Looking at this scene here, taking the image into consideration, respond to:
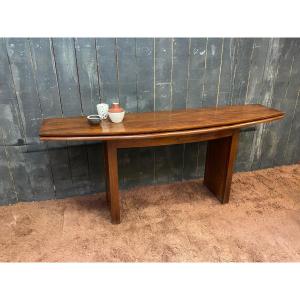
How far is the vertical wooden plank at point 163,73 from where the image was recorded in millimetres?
2021

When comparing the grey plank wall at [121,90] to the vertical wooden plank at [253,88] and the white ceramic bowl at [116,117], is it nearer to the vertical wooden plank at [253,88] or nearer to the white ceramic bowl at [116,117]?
the vertical wooden plank at [253,88]

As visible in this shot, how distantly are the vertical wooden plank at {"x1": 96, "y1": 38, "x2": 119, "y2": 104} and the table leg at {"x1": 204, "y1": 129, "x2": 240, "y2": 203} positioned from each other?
0.90m

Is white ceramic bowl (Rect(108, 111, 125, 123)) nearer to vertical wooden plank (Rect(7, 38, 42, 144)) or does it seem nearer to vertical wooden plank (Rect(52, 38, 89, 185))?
vertical wooden plank (Rect(52, 38, 89, 185))

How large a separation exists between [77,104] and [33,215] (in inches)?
36.6

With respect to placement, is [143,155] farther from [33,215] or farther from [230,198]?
[33,215]

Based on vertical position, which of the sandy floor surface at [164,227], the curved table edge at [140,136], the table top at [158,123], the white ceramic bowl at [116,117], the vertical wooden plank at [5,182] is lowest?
the sandy floor surface at [164,227]

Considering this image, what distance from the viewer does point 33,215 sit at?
2.09 m

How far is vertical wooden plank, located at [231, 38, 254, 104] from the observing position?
2.21 m

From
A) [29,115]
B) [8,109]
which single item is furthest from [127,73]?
[8,109]

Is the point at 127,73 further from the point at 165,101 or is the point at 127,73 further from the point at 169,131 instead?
the point at 169,131

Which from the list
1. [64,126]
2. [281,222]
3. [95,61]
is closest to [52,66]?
[95,61]

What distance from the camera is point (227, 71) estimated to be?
2.24 m

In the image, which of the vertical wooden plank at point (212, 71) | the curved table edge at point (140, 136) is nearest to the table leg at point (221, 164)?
the curved table edge at point (140, 136)

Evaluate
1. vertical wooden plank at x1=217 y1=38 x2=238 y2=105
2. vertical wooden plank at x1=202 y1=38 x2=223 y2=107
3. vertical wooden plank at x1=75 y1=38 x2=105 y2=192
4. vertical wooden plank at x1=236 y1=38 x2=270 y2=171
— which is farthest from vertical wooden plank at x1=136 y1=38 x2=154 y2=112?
vertical wooden plank at x1=236 y1=38 x2=270 y2=171
